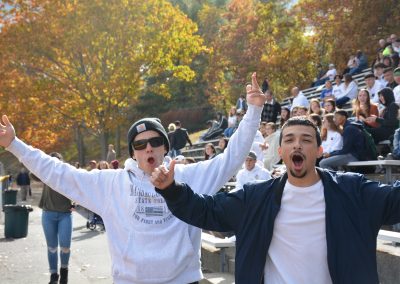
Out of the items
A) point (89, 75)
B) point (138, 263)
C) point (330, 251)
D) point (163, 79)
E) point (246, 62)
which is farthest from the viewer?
point (163, 79)

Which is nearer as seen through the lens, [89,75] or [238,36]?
[89,75]

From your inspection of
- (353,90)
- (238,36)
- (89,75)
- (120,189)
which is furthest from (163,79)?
(120,189)

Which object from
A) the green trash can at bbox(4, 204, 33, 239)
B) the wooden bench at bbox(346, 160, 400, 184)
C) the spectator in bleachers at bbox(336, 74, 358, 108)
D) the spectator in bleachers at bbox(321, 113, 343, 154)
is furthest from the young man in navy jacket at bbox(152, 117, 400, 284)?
the green trash can at bbox(4, 204, 33, 239)

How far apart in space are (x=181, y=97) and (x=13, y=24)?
65.1 ft

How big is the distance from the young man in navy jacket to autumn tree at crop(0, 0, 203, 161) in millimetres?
24726

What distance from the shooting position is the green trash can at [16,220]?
1447 centimetres

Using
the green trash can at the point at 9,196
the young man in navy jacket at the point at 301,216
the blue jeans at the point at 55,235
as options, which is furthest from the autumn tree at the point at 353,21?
the young man in navy jacket at the point at 301,216

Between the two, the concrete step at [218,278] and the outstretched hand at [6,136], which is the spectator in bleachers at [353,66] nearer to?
the concrete step at [218,278]

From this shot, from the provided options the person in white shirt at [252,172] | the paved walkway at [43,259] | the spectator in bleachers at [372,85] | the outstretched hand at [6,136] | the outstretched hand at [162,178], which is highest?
the spectator in bleachers at [372,85]

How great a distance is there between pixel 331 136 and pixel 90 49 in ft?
66.1

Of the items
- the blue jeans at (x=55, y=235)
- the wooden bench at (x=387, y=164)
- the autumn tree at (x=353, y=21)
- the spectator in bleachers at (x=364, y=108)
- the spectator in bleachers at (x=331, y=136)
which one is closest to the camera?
the wooden bench at (x=387, y=164)

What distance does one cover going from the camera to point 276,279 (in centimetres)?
320

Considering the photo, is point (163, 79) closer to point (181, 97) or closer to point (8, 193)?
point (181, 97)

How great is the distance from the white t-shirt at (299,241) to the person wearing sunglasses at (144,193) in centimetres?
100
